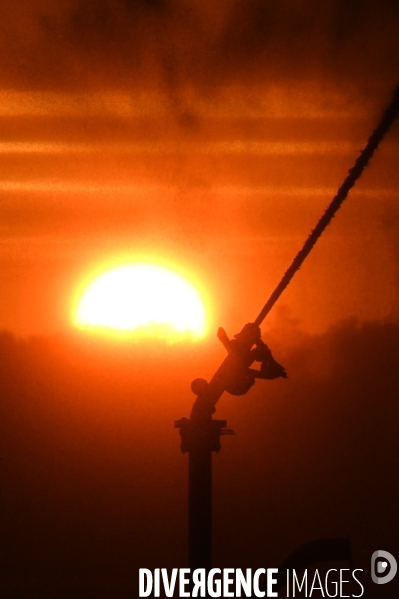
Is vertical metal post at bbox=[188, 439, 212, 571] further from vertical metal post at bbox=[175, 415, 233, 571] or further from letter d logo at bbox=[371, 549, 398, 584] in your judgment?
letter d logo at bbox=[371, 549, 398, 584]

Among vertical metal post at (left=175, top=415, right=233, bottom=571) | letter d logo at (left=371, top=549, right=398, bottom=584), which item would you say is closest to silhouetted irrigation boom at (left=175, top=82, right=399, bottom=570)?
vertical metal post at (left=175, top=415, right=233, bottom=571)

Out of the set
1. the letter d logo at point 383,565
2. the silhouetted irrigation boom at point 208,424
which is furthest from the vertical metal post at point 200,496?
the letter d logo at point 383,565

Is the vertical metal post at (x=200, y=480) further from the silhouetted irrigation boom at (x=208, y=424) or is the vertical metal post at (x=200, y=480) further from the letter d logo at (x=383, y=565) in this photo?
the letter d logo at (x=383, y=565)

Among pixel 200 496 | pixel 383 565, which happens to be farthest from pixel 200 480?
pixel 383 565

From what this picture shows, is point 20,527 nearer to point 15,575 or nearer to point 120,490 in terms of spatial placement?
point 15,575

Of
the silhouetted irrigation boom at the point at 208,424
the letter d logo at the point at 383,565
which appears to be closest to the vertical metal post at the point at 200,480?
the silhouetted irrigation boom at the point at 208,424

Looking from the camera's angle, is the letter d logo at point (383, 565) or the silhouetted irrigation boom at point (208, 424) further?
the letter d logo at point (383, 565)

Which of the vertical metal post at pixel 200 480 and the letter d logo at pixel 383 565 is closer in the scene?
the vertical metal post at pixel 200 480

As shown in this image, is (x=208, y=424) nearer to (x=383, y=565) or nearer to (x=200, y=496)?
(x=200, y=496)

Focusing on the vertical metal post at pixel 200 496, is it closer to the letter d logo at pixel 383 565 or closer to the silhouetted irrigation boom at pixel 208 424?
the silhouetted irrigation boom at pixel 208 424

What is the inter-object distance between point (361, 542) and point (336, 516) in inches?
26.7

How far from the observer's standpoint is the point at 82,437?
1362cm

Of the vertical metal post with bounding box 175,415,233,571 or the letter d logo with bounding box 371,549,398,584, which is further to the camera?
the letter d logo with bounding box 371,549,398,584

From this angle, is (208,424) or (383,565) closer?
(208,424)
